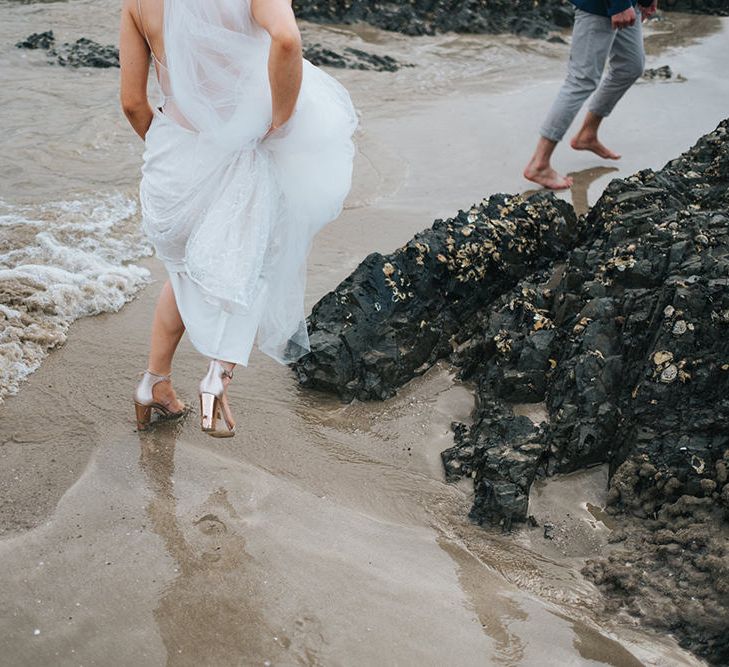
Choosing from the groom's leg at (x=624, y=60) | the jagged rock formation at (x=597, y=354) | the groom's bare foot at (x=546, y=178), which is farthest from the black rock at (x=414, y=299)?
the groom's leg at (x=624, y=60)

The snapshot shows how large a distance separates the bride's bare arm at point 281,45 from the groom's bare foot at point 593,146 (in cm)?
393

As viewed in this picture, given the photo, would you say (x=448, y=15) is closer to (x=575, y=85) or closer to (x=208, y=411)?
(x=575, y=85)

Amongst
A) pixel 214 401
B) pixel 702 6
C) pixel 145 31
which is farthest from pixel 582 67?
pixel 702 6

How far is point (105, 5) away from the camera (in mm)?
10531

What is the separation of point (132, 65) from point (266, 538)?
1.68 meters

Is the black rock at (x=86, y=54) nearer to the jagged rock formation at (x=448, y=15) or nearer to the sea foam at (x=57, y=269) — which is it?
the jagged rock formation at (x=448, y=15)

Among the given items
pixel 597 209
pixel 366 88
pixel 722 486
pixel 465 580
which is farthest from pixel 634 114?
pixel 465 580

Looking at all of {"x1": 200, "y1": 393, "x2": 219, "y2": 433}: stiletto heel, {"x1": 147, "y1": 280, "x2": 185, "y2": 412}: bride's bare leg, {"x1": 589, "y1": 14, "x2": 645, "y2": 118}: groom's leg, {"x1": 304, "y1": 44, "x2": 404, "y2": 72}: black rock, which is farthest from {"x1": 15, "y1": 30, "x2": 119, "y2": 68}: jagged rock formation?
{"x1": 200, "y1": 393, "x2": 219, "y2": 433}: stiletto heel

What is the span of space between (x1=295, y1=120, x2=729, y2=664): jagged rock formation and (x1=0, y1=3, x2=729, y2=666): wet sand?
0.11m

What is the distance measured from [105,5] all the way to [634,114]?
6.92 metres

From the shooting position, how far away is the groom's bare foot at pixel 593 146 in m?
6.19

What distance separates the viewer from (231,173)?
9.61ft

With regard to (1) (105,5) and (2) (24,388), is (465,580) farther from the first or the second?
(1) (105,5)

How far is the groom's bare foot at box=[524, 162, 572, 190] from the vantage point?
5.78m
